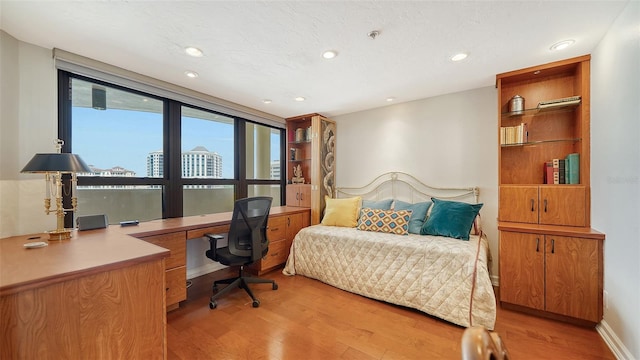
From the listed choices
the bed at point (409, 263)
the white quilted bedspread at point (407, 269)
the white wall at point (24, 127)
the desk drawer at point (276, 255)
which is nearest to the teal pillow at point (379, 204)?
the bed at point (409, 263)

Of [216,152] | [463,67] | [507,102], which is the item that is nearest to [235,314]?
[216,152]

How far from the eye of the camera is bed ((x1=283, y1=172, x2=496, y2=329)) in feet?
6.35

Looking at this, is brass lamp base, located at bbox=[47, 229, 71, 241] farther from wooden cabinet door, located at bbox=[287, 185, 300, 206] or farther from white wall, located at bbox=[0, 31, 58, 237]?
wooden cabinet door, located at bbox=[287, 185, 300, 206]

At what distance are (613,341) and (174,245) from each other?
3473 millimetres

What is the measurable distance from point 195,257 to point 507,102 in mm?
4118

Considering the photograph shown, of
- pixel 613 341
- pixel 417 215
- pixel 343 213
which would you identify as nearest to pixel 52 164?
pixel 343 213

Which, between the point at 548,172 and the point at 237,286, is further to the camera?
the point at 237,286

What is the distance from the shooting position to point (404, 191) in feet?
11.0

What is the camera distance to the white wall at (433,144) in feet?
9.07

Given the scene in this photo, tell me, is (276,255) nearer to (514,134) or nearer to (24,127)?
(24,127)

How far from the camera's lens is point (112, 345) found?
1127 mm

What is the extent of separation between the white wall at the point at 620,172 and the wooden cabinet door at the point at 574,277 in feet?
0.22

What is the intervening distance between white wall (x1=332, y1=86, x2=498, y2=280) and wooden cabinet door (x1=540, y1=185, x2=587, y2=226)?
532 mm

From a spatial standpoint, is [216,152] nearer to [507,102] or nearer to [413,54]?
[413,54]
